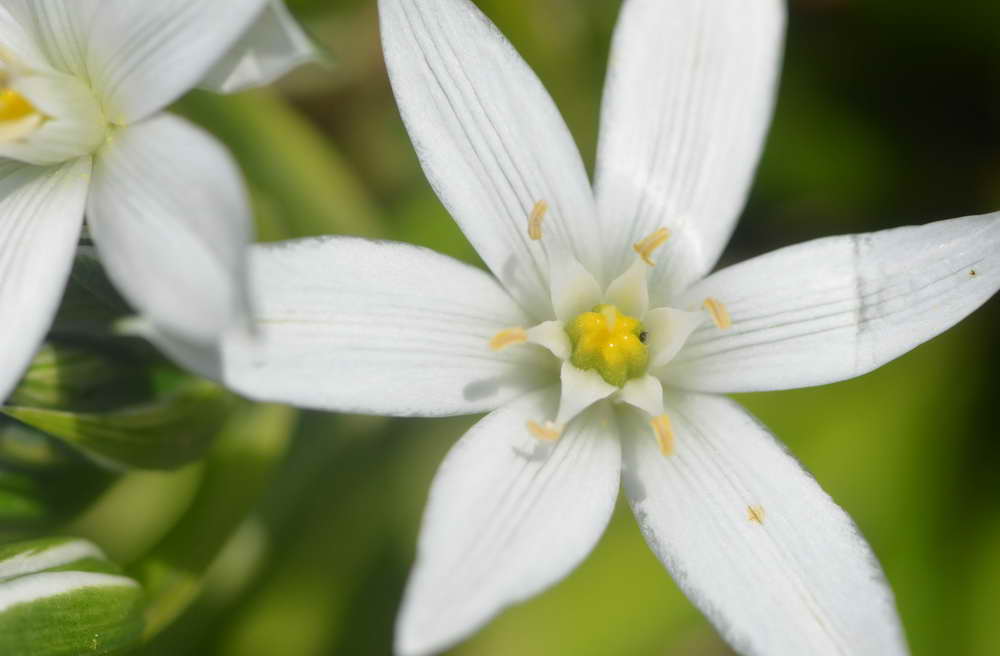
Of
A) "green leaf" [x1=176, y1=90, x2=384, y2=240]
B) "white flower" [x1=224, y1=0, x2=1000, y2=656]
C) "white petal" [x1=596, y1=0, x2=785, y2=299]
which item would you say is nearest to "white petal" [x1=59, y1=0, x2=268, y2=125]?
"white flower" [x1=224, y1=0, x2=1000, y2=656]

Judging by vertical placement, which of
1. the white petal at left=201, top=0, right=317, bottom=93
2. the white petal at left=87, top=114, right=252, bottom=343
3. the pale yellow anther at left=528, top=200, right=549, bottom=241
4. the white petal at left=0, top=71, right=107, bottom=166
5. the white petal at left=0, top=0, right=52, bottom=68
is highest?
the white petal at left=0, top=0, right=52, bottom=68

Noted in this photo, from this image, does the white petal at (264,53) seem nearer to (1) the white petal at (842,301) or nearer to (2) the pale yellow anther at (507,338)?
(2) the pale yellow anther at (507,338)

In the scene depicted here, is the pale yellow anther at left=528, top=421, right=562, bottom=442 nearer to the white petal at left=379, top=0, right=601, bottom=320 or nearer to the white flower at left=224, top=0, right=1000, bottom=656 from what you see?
the white flower at left=224, top=0, right=1000, bottom=656

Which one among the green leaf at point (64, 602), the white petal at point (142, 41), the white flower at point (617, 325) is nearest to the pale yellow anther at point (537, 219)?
the white flower at point (617, 325)

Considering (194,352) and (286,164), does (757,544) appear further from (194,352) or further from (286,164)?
(286,164)

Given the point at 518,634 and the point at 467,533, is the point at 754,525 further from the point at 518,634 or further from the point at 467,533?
the point at 518,634

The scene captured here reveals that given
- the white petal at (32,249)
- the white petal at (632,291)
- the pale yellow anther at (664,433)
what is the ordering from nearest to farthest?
the white petal at (32,249) < the pale yellow anther at (664,433) < the white petal at (632,291)
